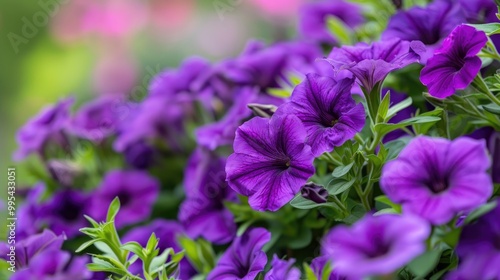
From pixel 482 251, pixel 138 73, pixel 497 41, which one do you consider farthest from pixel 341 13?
pixel 138 73

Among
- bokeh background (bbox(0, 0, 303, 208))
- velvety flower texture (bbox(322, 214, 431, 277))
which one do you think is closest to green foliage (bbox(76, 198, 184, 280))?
velvety flower texture (bbox(322, 214, 431, 277))

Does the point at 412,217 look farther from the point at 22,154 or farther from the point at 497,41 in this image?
the point at 22,154

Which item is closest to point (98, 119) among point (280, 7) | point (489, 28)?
A: point (489, 28)

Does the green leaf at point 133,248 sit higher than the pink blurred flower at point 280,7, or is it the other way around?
the green leaf at point 133,248

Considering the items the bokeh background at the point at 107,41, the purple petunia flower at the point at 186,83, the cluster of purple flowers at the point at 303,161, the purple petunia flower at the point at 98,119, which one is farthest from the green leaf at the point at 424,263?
the bokeh background at the point at 107,41

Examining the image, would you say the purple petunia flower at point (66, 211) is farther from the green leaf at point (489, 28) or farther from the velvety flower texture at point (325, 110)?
the green leaf at point (489, 28)

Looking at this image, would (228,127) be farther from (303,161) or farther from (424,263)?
(424,263)
